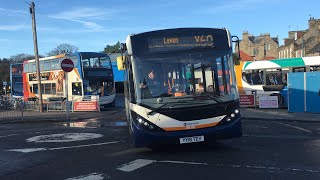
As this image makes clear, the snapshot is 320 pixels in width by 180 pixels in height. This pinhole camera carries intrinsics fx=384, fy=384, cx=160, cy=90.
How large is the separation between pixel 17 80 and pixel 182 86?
34877mm

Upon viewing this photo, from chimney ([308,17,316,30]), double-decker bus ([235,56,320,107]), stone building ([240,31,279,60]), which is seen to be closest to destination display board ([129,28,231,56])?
double-decker bus ([235,56,320,107])

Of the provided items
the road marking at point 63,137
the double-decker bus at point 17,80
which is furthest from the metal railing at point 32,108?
the road marking at point 63,137

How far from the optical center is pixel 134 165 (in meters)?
8.23

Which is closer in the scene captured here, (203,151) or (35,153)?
(203,151)

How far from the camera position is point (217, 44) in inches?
371

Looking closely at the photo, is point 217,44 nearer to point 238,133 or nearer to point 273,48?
point 238,133

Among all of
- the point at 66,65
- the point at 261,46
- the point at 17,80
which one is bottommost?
the point at 17,80

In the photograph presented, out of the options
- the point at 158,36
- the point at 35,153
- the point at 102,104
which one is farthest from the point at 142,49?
the point at 102,104

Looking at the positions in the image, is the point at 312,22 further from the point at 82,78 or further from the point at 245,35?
the point at 82,78

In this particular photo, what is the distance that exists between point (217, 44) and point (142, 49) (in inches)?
73.1

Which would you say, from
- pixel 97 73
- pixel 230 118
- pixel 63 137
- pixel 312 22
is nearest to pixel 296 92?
pixel 63 137

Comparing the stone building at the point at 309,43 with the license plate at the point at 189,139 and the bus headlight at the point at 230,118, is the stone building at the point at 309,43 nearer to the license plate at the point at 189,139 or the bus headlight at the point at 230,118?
the bus headlight at the point at 230,118

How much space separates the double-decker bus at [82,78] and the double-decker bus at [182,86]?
20835 millimetres

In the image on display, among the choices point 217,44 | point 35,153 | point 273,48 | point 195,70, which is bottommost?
point 35,153
